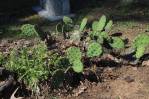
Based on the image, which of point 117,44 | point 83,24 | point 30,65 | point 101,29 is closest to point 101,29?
point 101,29

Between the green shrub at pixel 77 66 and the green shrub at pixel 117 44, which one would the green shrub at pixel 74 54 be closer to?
the green shrub at pixel 77 66

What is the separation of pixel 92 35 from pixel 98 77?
0.91 metres

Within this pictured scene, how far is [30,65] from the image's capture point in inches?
231

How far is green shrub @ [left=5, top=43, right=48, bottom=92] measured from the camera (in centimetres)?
571

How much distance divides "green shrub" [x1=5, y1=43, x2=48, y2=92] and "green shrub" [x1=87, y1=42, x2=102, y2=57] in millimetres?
572

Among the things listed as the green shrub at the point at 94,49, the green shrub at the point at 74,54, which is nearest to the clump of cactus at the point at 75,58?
the green shrub at the point at 74,54

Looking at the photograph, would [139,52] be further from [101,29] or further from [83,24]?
[83,24]

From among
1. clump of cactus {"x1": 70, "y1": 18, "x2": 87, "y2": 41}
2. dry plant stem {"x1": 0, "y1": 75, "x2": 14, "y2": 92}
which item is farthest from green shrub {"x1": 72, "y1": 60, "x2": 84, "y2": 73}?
clump of cactus {"x1": 70, "y1": 18, "x2": 87, "y2": 41}

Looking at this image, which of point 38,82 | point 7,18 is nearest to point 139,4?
point 7,18

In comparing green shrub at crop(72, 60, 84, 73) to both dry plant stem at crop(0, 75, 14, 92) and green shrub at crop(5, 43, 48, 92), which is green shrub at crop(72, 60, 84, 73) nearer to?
green shrub at crop(5, 43, 48, 92)

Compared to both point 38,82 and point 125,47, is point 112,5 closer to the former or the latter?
point 125,47

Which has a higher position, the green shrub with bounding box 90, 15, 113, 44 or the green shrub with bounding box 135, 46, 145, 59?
the green shrub with bounding box 90, 15, 113, 44

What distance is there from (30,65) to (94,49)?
33.8 inches

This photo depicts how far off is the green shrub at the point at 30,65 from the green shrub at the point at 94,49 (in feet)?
1.88
